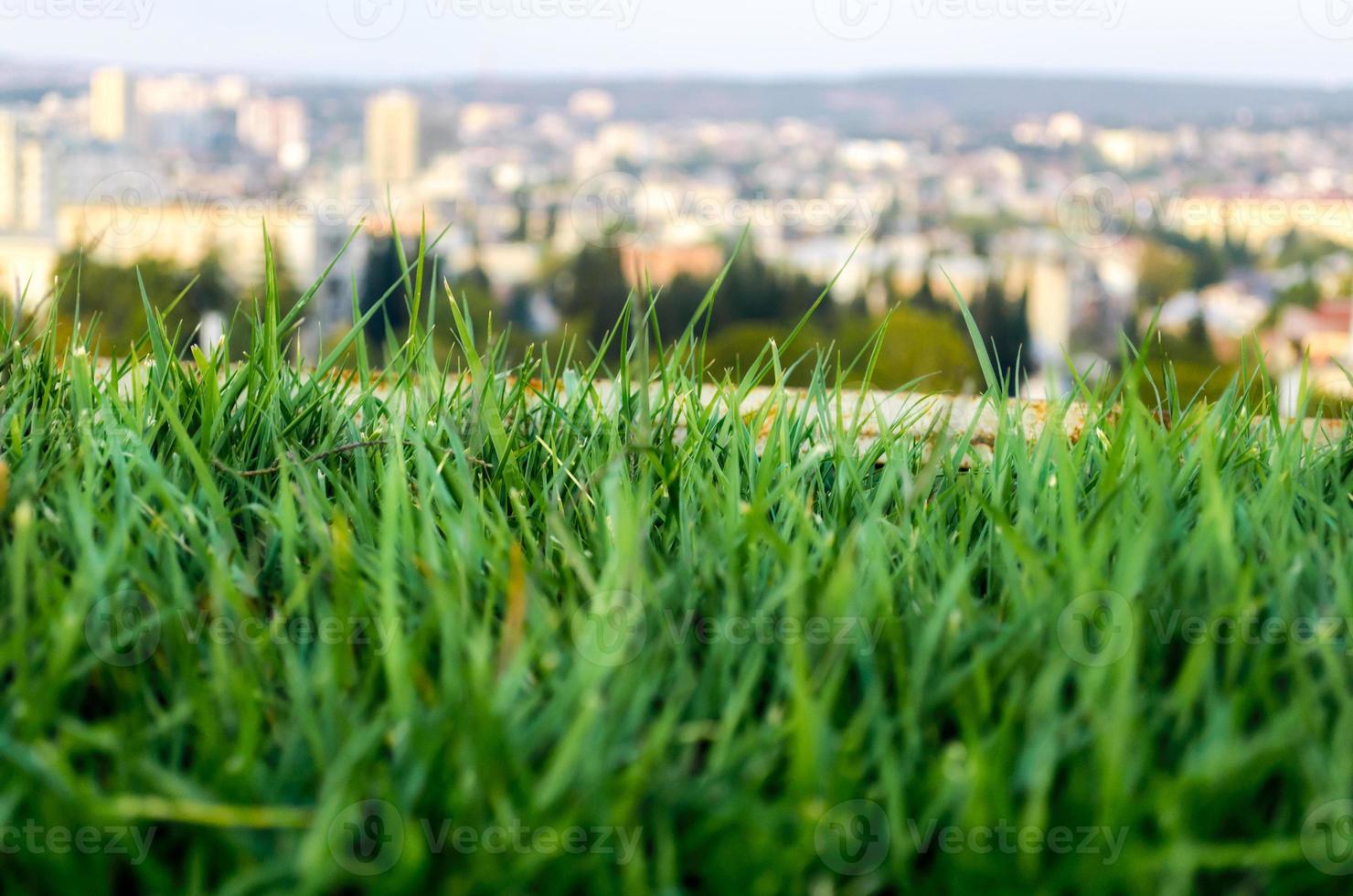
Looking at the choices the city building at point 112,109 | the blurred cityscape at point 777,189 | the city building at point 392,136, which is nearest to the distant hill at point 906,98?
the blurred cityscape at point 777,189

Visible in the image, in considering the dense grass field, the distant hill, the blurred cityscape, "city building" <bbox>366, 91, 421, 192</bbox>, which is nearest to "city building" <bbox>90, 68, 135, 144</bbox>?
the blurred cityscape

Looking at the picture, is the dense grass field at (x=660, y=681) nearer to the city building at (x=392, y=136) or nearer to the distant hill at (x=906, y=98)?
the city building at (x=392, y=136)

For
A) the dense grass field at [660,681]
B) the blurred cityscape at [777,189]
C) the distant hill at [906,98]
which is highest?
the distant hill at [906,98]

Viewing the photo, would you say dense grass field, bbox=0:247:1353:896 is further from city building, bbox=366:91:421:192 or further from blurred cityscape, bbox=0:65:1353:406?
city building, bbox=366:91:421:192

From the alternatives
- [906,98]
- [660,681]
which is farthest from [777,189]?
[660,681]

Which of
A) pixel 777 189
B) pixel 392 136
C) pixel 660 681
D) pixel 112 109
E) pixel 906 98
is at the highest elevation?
pixel 906 98

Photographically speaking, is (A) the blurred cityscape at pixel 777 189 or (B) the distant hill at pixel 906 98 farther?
(B) the distant hill at pixel 906 98

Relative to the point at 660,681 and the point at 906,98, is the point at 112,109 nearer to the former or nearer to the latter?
the point at 906,98
